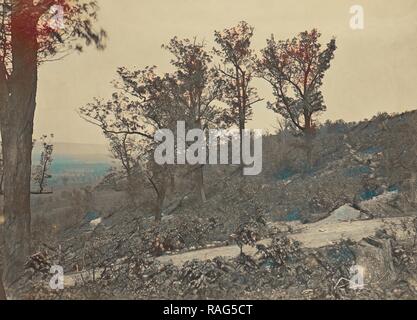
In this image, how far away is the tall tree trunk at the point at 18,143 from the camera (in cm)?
757

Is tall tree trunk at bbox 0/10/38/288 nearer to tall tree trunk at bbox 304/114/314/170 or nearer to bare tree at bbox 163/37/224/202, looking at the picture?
bare tree at bbox 163/37/224/202

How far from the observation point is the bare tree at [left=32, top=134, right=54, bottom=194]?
26.0ft

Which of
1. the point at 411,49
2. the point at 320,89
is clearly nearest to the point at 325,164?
the point at 320,89

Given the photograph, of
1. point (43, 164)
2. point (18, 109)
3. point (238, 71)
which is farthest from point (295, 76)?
point (18, 109)

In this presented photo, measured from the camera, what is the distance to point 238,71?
29.9 ft

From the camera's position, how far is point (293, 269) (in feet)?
23.6
